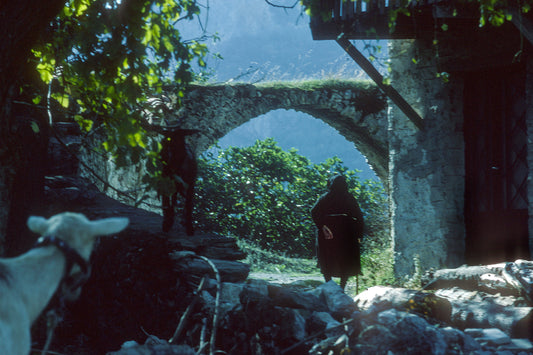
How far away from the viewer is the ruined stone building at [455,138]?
7.05 m

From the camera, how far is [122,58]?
3.67m

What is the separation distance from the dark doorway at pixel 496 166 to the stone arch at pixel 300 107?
563 cm

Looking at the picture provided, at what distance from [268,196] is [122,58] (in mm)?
11410

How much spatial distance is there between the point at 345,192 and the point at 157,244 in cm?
362

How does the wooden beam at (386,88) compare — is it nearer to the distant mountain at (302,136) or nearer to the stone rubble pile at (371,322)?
the stone rubble pile at (371,322)

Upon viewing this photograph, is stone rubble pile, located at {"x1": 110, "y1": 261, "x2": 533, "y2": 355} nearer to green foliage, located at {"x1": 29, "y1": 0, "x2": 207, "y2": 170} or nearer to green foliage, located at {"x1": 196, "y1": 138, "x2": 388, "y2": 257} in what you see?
green foliage, located at {"x1": 29, "y1": 0, "x2": 207, "y2": 170}

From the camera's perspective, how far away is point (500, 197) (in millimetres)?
7266

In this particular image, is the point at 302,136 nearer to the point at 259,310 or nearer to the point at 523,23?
the point at 523,23

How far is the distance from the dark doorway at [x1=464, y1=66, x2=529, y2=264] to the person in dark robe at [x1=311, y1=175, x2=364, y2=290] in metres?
1.58

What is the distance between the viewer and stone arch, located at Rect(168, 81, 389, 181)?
1226 centimetres

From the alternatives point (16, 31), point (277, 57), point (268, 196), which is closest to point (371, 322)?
point (16, 31)

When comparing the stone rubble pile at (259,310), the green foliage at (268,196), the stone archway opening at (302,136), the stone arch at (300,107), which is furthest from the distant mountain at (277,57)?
the stone rubble pile at (259,310)

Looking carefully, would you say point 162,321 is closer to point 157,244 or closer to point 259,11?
point 157,244

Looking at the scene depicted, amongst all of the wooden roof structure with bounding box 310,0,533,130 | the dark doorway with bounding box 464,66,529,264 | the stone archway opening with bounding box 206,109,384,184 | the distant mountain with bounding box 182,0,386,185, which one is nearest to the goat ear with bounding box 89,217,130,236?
the wooden roof structure with bounding box 310,0,533,130
